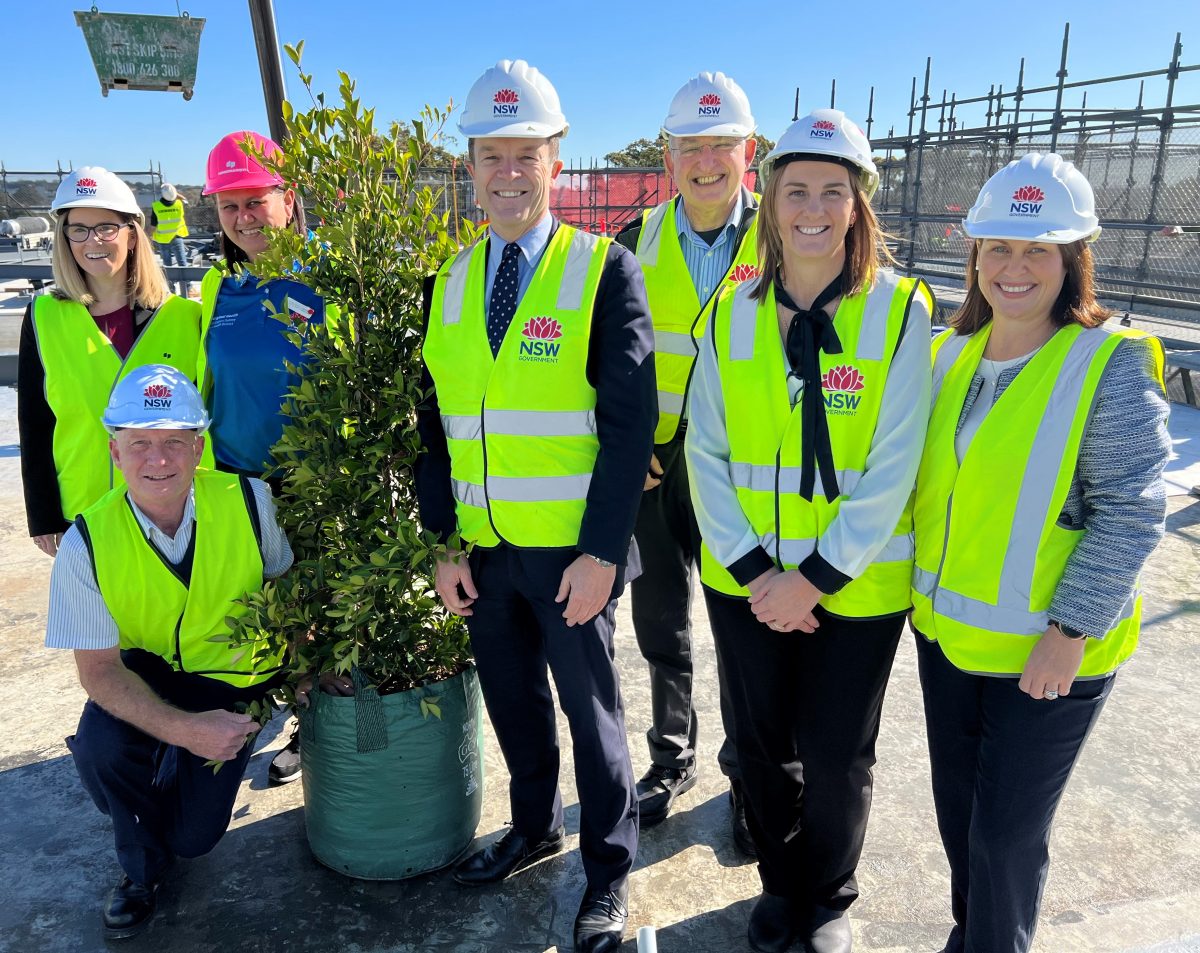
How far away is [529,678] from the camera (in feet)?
8.70

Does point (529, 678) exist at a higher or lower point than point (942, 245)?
lower

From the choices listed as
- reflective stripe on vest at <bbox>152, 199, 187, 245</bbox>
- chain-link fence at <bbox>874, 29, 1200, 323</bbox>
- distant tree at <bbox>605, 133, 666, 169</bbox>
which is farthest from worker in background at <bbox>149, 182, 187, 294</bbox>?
distant tree at <bbox>605, 133, 666, 169</bbox>

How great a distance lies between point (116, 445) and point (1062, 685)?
2.57 metres

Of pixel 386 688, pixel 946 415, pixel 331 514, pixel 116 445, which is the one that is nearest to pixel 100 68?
pixel 116 445

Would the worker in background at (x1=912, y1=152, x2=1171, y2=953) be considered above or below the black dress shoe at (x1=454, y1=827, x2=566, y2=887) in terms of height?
above

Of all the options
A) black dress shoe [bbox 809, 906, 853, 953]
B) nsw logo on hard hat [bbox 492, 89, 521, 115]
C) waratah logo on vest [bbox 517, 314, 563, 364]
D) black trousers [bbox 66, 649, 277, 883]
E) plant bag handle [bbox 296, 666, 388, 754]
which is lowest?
black dress shoe [bbox 809, 906, 853, 953]

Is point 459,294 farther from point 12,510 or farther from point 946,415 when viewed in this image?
point 12,510

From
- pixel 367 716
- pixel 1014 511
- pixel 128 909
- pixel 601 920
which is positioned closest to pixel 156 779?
pixel 128 909

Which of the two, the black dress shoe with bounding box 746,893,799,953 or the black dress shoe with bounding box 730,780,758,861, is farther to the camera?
the black dress shoe with bounding box 730,780,758,861

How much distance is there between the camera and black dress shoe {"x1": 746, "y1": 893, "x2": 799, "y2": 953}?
2.48m

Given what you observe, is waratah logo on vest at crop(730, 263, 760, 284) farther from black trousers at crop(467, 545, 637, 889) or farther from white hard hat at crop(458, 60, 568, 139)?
black trousers at crop(467, 545, 637, 889)

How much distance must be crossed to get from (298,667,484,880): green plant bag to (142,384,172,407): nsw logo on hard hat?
3.22ft

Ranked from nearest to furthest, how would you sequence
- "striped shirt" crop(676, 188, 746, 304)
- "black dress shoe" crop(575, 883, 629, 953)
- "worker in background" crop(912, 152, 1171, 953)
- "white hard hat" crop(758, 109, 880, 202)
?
1. "worker in background" crop(912, 152, 1171, 953)
2. "white hard hat" crop(758, 109, 880, 202)
3. "black dress shoe" crop(575, 883, 629, 953)
4. "striped shirt" crop(676, 188, 746, 304)

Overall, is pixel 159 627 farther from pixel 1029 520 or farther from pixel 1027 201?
pixel 1027 201
